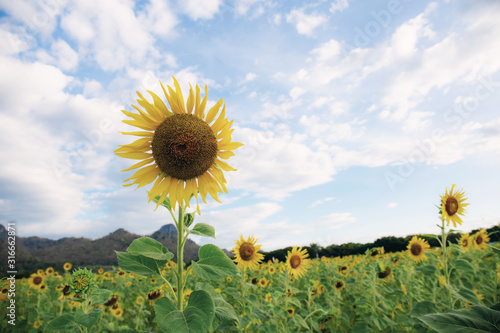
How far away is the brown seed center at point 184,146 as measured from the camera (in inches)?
86.0

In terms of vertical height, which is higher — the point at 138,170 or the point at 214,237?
the point at 138,170

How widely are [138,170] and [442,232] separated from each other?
420 centimetres

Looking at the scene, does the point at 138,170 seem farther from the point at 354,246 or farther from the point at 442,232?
the point at 354,246

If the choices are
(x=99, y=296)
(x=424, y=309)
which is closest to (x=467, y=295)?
(x=424, y=309)

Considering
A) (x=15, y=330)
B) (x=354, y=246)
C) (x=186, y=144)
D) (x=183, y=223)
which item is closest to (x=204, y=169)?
(x=186, y=144)

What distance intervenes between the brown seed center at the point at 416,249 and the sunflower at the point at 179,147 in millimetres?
6216

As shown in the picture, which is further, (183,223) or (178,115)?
Answer: (178,115)

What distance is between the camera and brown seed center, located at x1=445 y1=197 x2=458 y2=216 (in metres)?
4.84

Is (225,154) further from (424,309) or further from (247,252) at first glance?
(247,252)

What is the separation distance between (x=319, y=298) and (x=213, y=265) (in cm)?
533

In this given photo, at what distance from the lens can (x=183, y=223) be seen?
84.6 inches

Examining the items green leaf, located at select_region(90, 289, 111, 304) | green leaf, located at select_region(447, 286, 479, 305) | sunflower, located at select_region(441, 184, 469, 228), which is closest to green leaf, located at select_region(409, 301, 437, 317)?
green leaf, located at select_region(447, 286, 479, 305)

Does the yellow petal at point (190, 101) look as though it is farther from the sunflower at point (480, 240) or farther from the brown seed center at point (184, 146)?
the sunflower at point (480, 240)

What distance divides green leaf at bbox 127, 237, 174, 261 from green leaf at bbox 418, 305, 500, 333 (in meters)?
1.52
